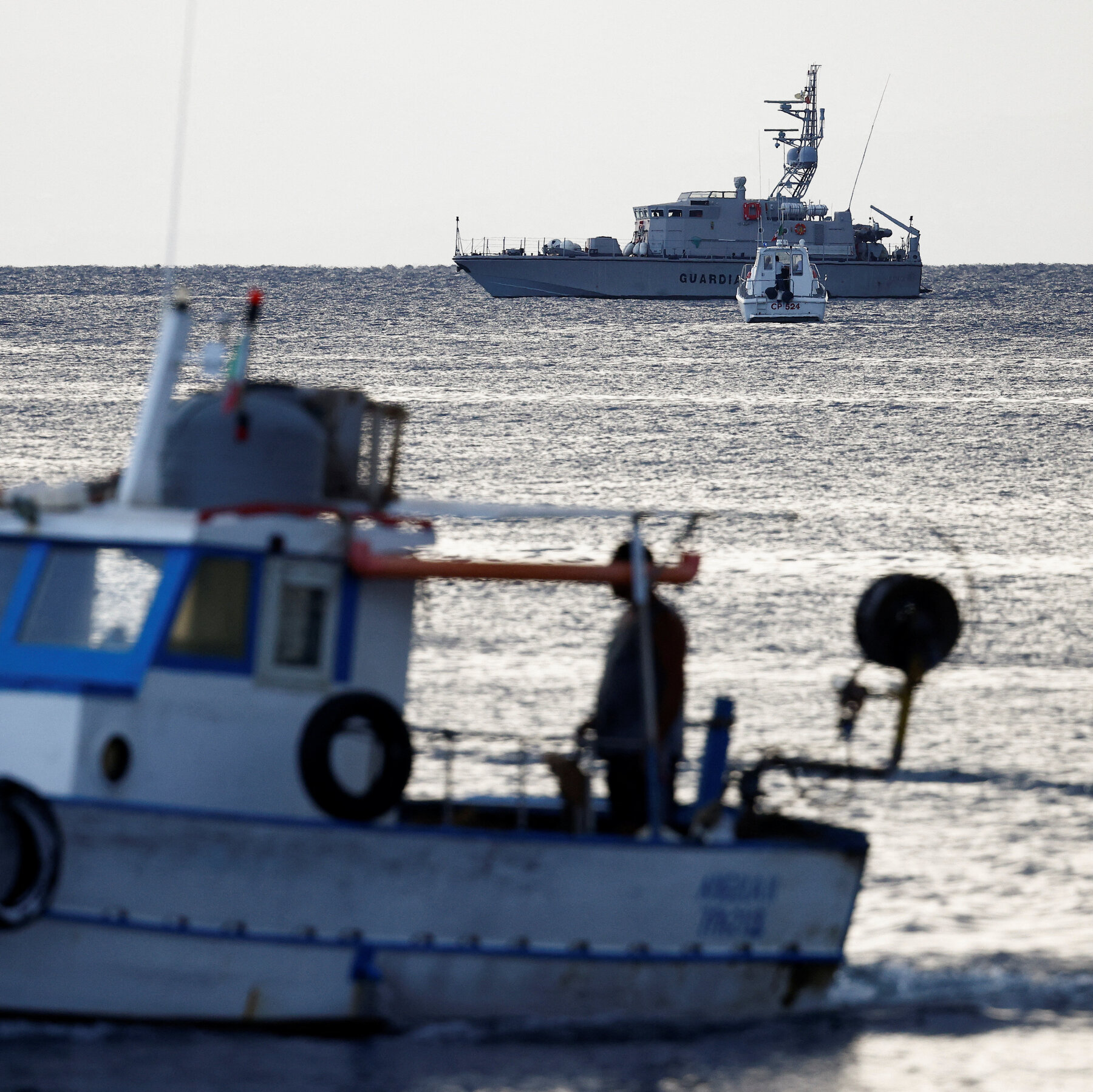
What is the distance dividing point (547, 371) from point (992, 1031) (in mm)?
71547

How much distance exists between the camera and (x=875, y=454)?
4525 centimetres

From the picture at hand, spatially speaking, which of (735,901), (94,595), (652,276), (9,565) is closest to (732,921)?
(735,901)

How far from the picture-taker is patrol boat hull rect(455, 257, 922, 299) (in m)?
128

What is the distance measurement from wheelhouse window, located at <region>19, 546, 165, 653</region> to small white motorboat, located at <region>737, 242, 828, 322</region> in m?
99.1

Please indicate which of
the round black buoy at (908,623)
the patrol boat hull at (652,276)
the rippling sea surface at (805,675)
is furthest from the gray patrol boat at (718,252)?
the round black buoy at (908,623)

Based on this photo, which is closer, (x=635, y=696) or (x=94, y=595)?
(x=94, y=595)

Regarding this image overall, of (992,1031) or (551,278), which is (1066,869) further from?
(551,278)

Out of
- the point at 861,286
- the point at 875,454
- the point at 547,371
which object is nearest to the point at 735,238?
the point at 861,286

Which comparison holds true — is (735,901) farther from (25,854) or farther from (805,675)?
(805,675)

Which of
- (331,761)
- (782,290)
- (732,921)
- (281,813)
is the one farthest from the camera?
(782,290)

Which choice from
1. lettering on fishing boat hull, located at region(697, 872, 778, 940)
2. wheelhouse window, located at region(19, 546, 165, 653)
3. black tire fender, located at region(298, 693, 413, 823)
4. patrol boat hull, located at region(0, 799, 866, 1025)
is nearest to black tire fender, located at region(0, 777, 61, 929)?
patrol boat hull, located at region(0, 799, 866, 1025)

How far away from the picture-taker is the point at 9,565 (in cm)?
885

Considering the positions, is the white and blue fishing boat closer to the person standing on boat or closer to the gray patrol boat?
the person standing on boat

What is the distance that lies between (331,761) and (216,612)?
38.9 inches
